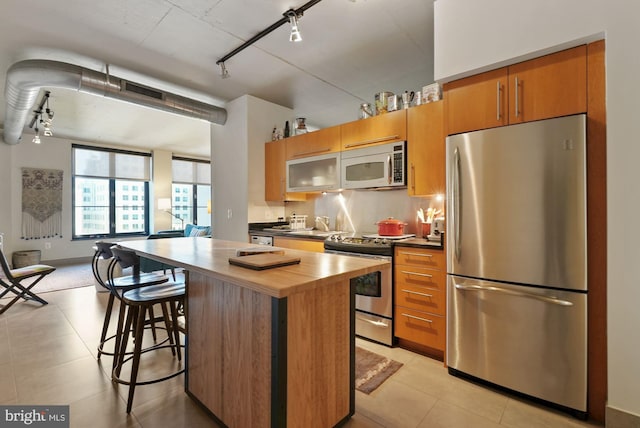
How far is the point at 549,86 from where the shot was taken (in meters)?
1.81

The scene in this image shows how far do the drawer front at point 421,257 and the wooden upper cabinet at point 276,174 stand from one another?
191 cm

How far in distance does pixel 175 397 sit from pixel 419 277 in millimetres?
1909

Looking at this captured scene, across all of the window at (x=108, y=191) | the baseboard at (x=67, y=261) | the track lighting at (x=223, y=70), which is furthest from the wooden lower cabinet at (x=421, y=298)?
the window at (x=108, y=191)

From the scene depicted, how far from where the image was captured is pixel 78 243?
6559 millimetres

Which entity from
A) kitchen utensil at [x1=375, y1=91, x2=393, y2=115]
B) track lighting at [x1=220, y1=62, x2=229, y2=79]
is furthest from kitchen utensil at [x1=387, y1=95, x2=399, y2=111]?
track lighting at [x1=220, y1=62, x2=229, y2=79]

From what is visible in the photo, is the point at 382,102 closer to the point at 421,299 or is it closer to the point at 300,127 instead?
the point at 300,127

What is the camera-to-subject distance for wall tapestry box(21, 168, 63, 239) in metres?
5.91

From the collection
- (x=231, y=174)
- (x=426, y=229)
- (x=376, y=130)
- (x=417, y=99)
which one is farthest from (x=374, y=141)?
(x=231, y=174)

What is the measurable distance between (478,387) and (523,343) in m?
0.46

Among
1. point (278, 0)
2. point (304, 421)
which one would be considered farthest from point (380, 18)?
point (304, 421)

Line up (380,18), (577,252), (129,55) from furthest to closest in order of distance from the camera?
(129,55)
(380,18)
(577,252)

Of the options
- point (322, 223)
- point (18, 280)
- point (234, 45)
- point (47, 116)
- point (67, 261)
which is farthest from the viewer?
point (67, 261)

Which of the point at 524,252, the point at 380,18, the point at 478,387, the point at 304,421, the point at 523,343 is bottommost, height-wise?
the point at 478,387

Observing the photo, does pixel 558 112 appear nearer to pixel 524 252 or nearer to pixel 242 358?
pixel 524 252
